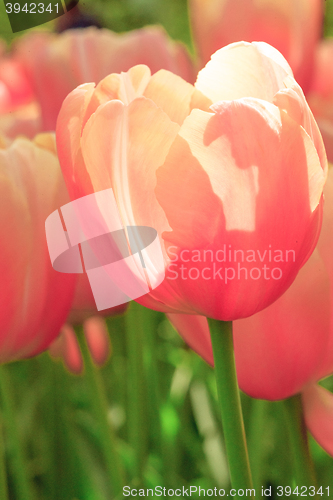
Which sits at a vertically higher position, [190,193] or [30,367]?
[190,193]

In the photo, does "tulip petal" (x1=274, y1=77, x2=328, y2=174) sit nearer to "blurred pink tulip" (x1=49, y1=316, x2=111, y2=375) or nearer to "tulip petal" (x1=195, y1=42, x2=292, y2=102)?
"tulip petal" (x1=195, y1=42, x2=292, y2=102)

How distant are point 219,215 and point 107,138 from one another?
45 mm

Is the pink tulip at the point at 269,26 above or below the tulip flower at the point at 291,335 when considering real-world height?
above

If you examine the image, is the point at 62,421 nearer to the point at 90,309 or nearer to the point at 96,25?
the point at 90,309

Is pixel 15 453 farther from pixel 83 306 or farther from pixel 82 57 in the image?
pixel 82 57

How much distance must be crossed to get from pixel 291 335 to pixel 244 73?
0.35 feet

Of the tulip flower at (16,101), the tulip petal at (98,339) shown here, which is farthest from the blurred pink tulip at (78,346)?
the tulip flower at (16,101)

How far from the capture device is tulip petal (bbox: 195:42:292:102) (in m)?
0.18

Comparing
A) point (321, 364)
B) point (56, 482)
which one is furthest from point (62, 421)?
point (321, 364)

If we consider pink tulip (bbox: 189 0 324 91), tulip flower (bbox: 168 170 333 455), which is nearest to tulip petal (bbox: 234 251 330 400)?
tulip flower (bbox: 168 170 333 455)

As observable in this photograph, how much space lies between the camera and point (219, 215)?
6.5 inches

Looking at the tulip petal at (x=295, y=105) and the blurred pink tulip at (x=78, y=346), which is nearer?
the tulip petal at (x=295, y=105)

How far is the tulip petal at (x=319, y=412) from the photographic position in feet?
0.73

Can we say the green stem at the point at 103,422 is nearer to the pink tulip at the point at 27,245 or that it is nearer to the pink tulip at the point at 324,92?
the pink tulip at the point at 27,245
